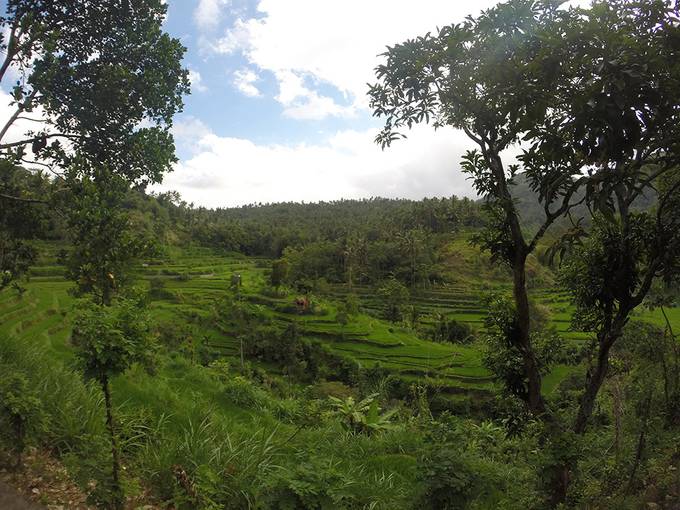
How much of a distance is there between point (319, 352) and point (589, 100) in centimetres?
3546

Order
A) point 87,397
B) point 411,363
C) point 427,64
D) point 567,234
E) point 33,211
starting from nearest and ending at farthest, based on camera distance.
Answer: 1. point 567,234
2. point 427,64
3. point 87,397
4. point 33,211
5. point 411,363

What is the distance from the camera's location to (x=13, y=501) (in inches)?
130

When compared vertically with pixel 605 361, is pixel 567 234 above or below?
above

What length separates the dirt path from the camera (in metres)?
3.25

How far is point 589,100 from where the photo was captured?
2375 mm

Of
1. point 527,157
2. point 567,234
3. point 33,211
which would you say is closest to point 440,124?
point 527,157

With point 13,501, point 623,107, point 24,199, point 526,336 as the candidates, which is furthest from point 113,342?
point 623,107

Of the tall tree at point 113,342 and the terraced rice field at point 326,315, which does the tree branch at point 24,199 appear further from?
the terraced rice field at point 326,315

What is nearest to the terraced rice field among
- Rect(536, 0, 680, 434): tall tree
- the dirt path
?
the dirt path

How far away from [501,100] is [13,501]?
15.3 ft

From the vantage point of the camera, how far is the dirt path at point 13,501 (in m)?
3.25

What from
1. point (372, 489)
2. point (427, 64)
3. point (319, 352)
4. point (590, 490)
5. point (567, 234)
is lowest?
point (319, 352)

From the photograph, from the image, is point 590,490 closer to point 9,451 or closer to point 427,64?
point 427,64

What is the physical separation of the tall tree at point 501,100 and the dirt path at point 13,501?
13.1 feet
